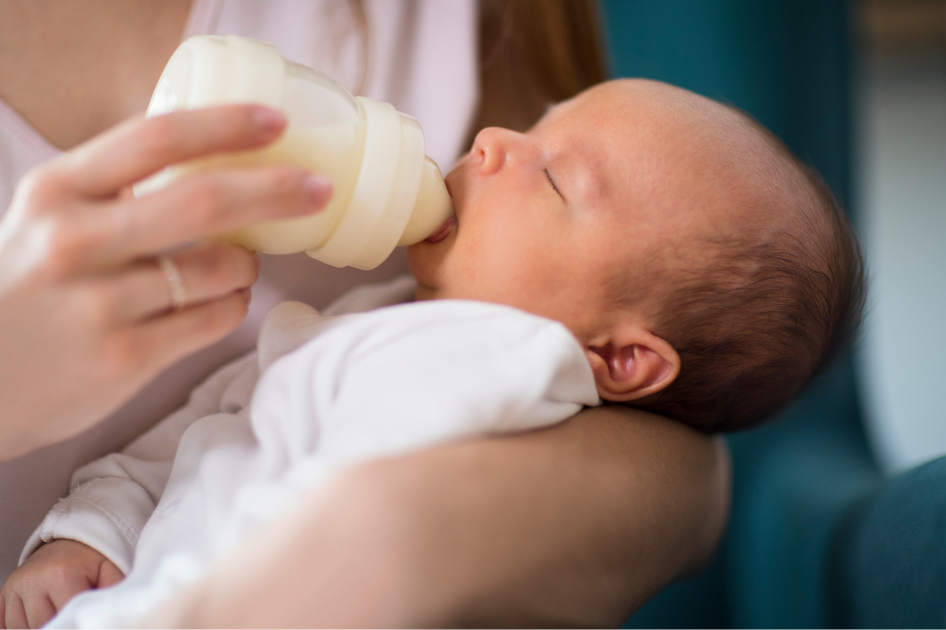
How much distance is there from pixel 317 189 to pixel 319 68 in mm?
541

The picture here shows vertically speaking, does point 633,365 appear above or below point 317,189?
below

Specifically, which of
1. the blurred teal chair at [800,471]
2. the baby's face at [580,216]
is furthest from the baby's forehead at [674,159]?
the blurred teal chair at [800,471]

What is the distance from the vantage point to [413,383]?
1.83 feet

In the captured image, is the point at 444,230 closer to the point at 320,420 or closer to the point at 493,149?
the point at 493,149

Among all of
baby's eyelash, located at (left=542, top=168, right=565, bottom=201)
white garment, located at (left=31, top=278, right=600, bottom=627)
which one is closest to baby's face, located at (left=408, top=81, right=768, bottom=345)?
baby's eyelash, located at (left=542, top=168, right=565, bottom=201)

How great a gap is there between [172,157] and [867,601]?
96 centimetres

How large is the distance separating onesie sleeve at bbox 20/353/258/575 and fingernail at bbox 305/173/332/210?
0.34 meters

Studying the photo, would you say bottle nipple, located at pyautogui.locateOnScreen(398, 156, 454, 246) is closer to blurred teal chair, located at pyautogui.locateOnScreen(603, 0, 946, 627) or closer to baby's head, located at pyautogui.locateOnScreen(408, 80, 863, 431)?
baby's head, located at pyautogui.locateOnScreen(408, 80, 863, 431)

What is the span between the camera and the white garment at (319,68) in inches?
30.3

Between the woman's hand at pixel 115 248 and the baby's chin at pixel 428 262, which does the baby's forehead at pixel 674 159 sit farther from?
the woman's hand at pixel 115 248

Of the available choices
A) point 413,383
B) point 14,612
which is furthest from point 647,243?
point 14,612

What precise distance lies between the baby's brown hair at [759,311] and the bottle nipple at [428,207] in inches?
9.8

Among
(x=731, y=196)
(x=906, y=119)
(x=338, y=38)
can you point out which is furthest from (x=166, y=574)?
(x=906, y=119)

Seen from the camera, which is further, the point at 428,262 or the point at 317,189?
the point at 428,262
